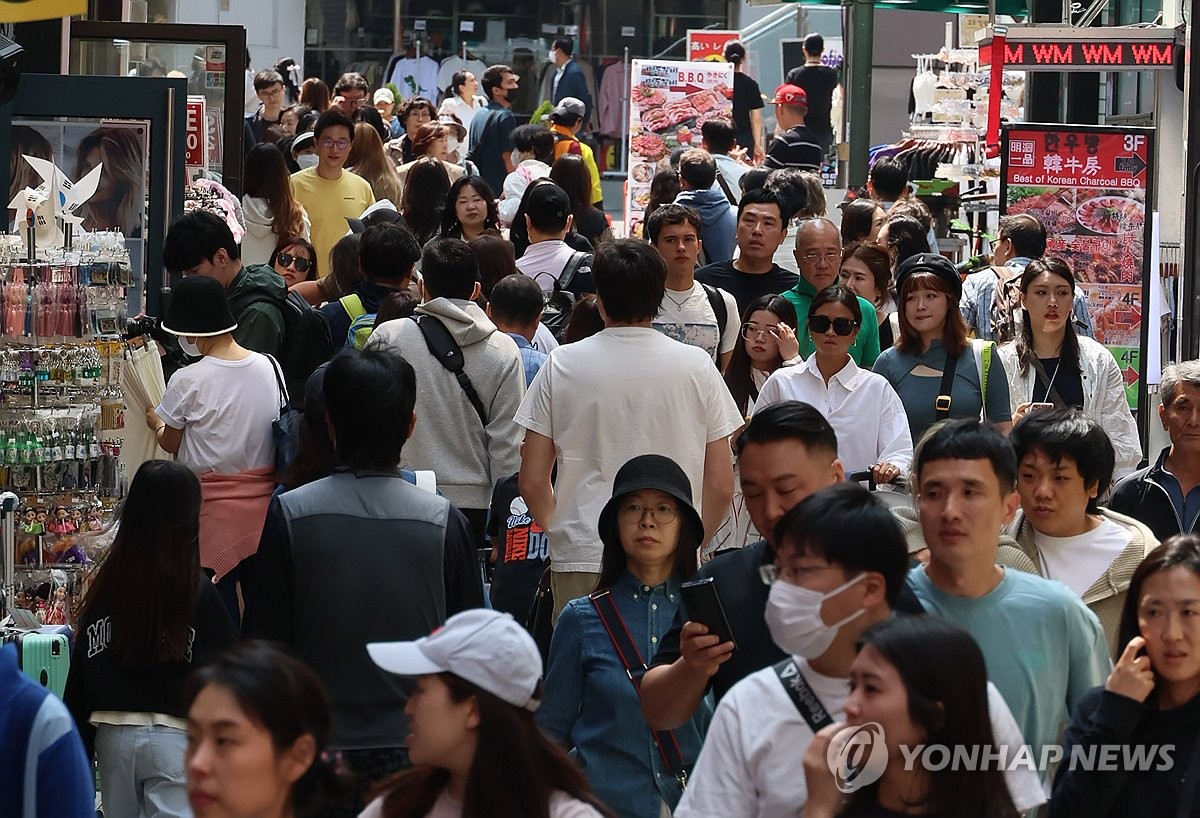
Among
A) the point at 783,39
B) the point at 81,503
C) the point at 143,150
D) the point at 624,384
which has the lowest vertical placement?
the point at 81,503

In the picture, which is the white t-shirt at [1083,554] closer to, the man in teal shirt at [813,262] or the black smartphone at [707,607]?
the black smartphone at [707,607]

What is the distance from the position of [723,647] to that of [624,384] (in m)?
2.29

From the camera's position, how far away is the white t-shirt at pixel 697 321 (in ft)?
26.5

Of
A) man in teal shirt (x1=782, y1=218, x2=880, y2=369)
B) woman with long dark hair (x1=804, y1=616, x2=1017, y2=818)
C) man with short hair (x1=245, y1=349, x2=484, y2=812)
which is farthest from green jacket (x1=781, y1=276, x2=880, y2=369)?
woman with long dark hair (x1=804, y1=616, x2=1017, y2=818)

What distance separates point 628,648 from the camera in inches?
179

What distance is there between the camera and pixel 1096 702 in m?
3.82

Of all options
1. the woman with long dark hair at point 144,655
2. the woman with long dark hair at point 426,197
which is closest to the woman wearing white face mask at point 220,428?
the woman with long dark hair at point 144,655

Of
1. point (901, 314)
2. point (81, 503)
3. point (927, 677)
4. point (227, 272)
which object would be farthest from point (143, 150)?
point (927, 677)

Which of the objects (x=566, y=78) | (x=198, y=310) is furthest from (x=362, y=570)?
(x=566, y=78)

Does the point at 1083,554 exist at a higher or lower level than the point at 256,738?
higher

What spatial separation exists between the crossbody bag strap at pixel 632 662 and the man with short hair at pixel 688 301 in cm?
343

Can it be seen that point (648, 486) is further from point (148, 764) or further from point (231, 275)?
point (231, 275)

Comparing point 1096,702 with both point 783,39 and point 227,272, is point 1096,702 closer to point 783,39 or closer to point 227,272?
point 227,272

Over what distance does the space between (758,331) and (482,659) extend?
14.2 feet
